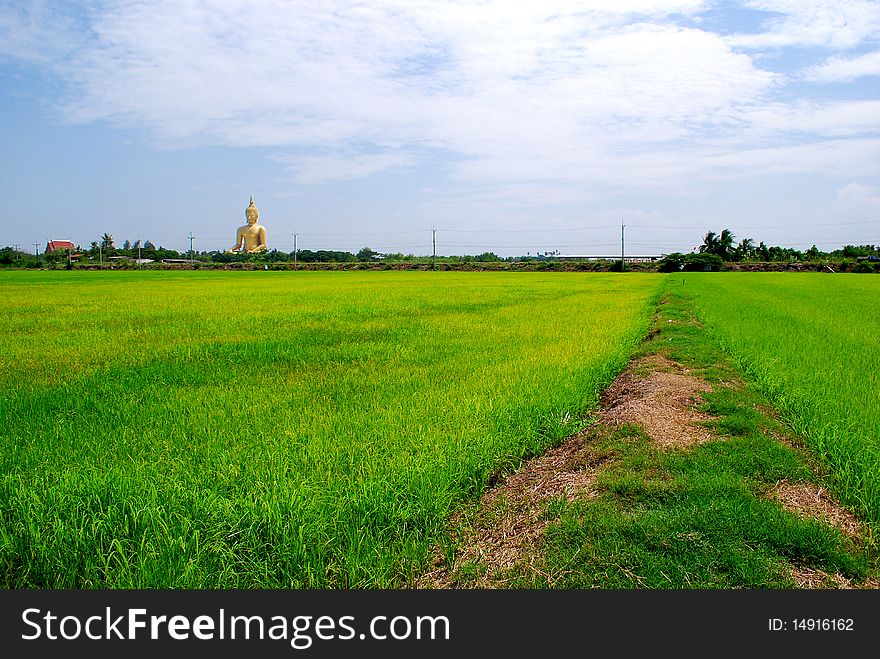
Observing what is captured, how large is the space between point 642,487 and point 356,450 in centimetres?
173

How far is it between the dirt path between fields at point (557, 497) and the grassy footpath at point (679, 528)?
0.04ft

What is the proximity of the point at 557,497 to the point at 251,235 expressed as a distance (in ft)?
291

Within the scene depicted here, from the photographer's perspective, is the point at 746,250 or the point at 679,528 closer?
the point at 679,528

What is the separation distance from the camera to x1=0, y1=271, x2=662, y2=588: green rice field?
2664mm

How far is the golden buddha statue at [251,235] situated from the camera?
3401 inches

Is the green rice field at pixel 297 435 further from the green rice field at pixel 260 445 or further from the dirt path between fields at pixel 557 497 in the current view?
the dirt path between fields at pixel 557 497

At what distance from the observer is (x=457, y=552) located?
2896mm

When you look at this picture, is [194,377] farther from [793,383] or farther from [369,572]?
[793,383]

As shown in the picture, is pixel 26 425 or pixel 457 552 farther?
pixel 26 425

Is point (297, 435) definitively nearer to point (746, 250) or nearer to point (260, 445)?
point (260, 445)

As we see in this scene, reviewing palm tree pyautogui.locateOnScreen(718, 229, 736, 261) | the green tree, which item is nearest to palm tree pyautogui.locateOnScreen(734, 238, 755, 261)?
palm tree pyautogui.locateOnScreen(718, 229, 736, 261)

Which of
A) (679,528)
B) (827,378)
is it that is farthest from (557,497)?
(827,378)

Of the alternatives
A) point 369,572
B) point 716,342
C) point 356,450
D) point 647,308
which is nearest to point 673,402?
point 356,450

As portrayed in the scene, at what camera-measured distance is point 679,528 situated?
2877 millimetres
